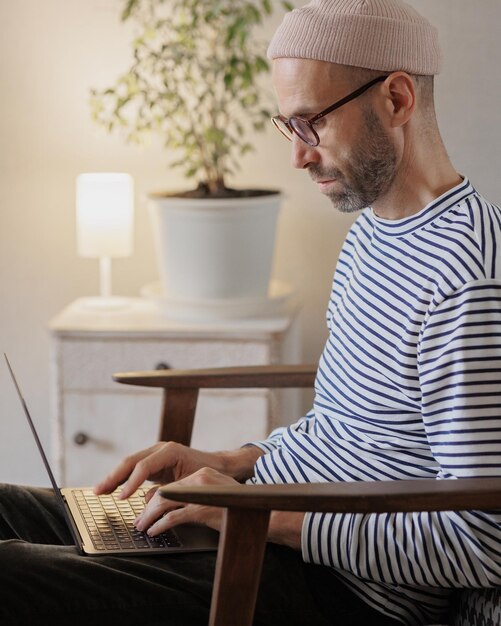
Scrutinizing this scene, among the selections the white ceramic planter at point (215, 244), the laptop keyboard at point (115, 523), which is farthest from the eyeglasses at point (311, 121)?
the white ceramic planter at point (215, 244)

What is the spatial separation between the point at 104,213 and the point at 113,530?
120cm

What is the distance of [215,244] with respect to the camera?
240 cm

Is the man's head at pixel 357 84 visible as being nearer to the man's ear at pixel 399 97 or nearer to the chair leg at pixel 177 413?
the man's ear at pixel 399 97

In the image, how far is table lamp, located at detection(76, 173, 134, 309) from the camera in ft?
8.30

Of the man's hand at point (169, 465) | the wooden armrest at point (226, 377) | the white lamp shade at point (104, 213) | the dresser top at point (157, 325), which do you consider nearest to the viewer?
the man's hand at point (169, 465)

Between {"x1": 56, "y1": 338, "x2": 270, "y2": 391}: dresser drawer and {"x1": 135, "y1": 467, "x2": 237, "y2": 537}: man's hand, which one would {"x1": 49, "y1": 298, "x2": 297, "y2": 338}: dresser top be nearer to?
{"x1": 56, "y1": 338, "x2": 270, "y2": 391}: dresser drawer

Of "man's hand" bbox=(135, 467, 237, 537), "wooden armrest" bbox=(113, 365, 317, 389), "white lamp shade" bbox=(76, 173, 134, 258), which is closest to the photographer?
"man's hand" bbox=(135, 467, 237, 537)

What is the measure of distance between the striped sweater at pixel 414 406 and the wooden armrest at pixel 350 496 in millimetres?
72

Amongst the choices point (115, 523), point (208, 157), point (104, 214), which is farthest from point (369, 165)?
point (104, 214)

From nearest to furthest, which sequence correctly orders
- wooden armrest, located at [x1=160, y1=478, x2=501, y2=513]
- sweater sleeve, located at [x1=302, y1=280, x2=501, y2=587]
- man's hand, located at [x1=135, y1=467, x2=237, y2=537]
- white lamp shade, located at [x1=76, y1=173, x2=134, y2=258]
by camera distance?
wooden armrest, located at [x1=160, y1=478, x2=501, y2=513], sweater sleeve, located at [x1=302, y1=280, x2=501, y2=587], man's hand, located at [x1=135, y1=467, x2=237, y2=537], white lamp shade, located at [x1=76, y1=173, x2=134, y2=258]

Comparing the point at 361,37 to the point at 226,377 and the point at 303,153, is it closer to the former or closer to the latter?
the point at 303,153

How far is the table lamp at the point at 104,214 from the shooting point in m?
2.53

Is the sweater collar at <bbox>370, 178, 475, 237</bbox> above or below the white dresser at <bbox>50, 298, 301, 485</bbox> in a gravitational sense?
above

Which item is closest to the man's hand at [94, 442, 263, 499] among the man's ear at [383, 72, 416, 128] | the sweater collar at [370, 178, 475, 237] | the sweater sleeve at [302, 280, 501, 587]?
the sweater sleeve at [302, 280, 501, 587]
